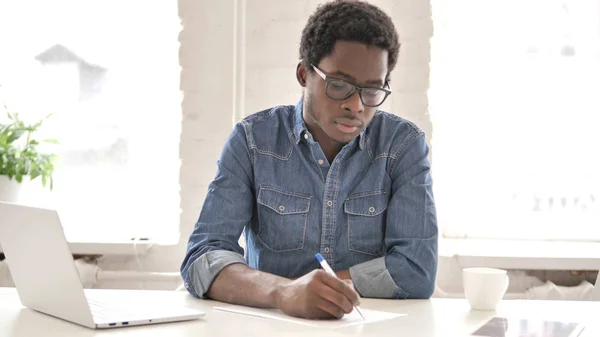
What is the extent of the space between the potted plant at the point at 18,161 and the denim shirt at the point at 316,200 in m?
1.34

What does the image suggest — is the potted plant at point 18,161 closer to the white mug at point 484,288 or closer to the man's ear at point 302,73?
the man's ear at point 302,73

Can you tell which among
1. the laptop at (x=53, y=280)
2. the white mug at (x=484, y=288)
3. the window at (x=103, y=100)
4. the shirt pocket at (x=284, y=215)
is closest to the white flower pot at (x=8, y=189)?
the window at (x=103, y=100)

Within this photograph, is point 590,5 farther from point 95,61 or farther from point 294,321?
point 294,321

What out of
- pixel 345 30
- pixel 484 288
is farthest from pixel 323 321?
pixel 345 30

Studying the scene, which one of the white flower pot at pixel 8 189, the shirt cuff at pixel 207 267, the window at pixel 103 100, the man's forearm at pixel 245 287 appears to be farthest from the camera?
the window at pixel 103 100

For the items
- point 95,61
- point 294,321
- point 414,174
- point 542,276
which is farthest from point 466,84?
point 294,321

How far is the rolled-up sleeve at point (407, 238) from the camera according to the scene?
1.94m

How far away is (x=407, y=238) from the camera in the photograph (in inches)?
79.7

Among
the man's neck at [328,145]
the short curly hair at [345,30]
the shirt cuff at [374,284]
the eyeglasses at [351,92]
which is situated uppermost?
the short curly hair at [345,30]

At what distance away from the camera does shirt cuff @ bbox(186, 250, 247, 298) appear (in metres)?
1.87

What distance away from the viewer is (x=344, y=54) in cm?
199

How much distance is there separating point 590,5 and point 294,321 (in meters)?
2.25

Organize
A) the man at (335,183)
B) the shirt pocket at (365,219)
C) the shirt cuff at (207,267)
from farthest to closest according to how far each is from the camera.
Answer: the shirt pocket at (365,219) < the man at (335,183) < the shirt cuff at (207,267)

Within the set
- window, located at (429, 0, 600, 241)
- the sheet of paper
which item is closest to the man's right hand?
the sheet of paper
